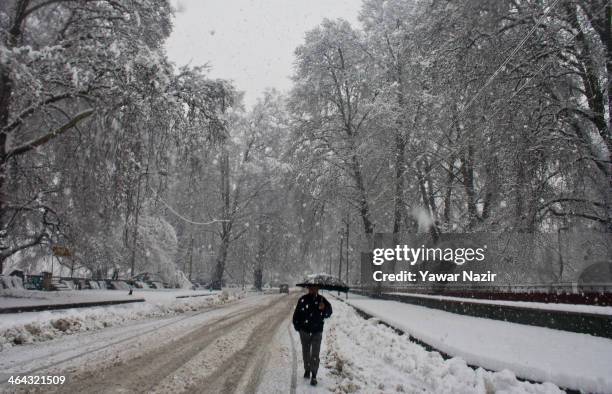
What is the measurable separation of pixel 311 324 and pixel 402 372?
5.83 ft

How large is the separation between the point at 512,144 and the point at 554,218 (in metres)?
4.20

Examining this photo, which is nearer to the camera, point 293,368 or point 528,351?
point 528,351

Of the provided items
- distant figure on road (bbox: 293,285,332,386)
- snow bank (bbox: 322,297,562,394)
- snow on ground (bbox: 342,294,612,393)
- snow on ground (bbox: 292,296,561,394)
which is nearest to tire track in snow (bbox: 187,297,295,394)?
snow on ground (bbox: 292,296,561,394)

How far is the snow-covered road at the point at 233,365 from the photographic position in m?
5.90

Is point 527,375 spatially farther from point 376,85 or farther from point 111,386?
point 376,85

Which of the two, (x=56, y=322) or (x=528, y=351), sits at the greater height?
(x=528, y=351)

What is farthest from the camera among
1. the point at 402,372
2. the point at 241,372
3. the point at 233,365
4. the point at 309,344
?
the point at 233,365

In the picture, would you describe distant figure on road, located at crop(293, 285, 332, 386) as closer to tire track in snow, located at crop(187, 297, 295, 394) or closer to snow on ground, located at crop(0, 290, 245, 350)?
tire track in snow, located at crop(187, 297, 295, 394)

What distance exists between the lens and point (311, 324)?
7.20 meters

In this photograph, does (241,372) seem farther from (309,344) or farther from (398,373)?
(398,373)

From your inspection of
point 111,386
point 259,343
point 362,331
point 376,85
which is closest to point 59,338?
point 259,343

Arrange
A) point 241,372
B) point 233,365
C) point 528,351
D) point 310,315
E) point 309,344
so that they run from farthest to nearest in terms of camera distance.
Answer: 1. point 233,365
2. point 310,315
3. point 309,344
4. point 241,372
5. point 528,351

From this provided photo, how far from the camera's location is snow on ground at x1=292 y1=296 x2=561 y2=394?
5.52m

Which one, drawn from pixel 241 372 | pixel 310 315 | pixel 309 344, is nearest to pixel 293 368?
pixel 309 344
